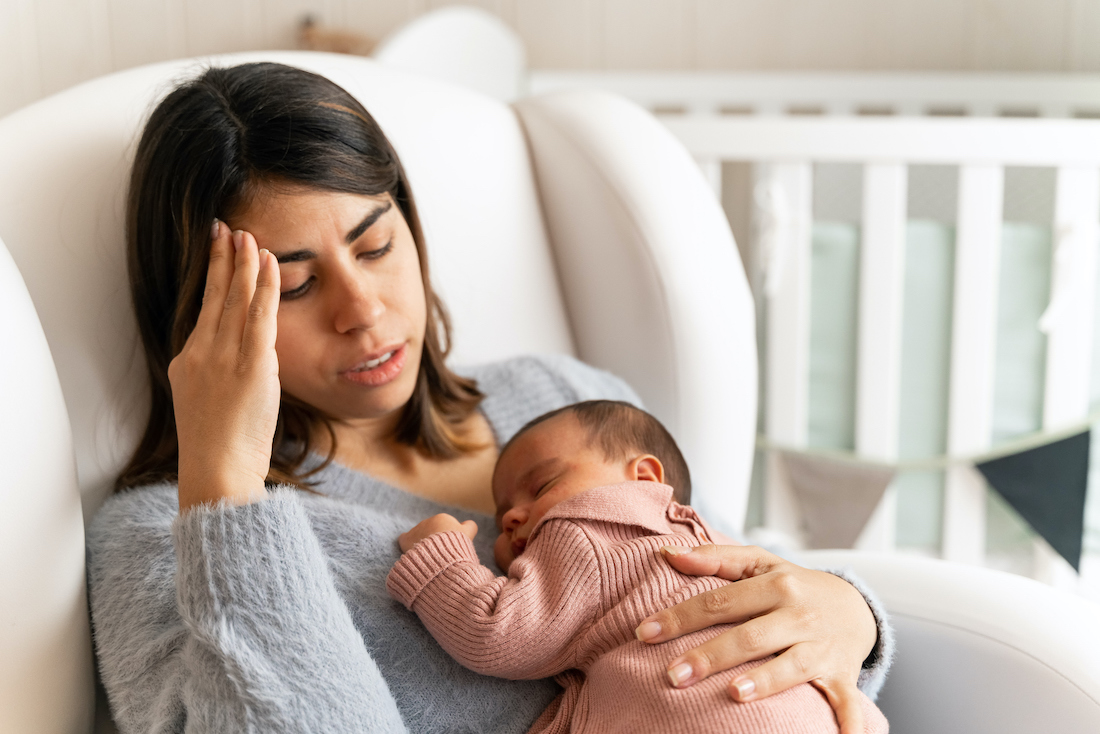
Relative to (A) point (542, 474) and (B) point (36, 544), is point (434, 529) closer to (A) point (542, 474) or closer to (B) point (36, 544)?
(A) point (542, 474)

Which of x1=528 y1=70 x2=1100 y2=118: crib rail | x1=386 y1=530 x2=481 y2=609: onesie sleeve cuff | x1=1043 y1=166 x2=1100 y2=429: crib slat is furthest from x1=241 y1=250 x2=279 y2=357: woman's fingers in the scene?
x1=528 y1=70 x2=1100 y2=118: crib rail

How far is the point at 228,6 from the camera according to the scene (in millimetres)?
1987

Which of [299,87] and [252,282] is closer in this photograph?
[252,282]

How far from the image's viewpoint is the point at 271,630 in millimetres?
625

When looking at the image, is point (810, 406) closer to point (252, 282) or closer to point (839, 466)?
point (839, 466)

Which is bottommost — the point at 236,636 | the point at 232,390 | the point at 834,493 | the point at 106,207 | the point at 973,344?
the point at 834,493

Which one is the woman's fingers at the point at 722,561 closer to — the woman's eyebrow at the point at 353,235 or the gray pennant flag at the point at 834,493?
the woman's eyebrow at the point at 353,235

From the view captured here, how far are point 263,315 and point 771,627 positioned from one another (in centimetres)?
48

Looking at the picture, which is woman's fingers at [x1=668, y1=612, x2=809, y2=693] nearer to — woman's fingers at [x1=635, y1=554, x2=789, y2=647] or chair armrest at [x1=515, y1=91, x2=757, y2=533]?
woman's fingers at [x1=635, y1=554, x2=789, y2=647]

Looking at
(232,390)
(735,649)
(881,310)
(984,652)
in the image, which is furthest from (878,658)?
(881,310)

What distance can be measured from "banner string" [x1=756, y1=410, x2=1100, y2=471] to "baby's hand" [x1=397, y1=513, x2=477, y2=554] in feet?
3.44

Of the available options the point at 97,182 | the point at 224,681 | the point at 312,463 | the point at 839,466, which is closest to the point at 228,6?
the point at 97,182

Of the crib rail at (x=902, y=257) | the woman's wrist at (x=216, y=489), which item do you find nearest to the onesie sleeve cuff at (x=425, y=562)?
the woman's wrist at (x=216, y=489)

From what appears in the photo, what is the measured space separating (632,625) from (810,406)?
3.68 feet
